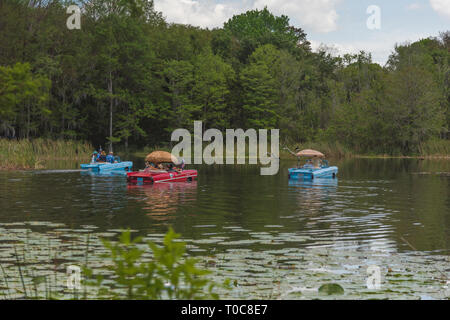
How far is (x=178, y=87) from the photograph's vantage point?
259ft

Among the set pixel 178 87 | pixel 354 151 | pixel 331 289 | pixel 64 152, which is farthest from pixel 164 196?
pixel 178 87

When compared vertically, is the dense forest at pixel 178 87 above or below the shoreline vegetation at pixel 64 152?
above

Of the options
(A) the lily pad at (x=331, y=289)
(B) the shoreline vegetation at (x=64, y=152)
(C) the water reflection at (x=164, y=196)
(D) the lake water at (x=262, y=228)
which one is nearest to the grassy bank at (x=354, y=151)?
(B) the shoreline vegetation at (x=64, y=152)

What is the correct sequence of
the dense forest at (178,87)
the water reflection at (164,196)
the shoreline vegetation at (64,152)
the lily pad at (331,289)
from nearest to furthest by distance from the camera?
1. the lily pad at (331,289)
2. the water reflection at (164,196)
3. the shoreline vegetation at (64,152)
4. the dense forest at (178,87)

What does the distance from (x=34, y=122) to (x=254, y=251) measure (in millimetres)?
60038

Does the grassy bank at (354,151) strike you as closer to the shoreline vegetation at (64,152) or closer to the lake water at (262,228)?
the shoreline vegetation at (64,152)

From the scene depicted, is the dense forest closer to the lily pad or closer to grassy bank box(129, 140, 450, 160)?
grassy bank box(129, 140, 450, 160)

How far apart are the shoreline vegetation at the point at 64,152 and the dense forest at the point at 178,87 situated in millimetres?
1964

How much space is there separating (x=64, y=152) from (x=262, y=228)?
138 ft

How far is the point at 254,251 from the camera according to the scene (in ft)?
43.1

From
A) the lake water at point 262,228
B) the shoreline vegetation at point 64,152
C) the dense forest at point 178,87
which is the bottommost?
the lake water at point 262,228

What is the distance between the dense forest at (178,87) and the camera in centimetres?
7075

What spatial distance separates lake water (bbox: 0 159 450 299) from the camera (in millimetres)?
10383

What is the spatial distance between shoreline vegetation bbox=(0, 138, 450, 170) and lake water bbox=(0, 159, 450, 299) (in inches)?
285
